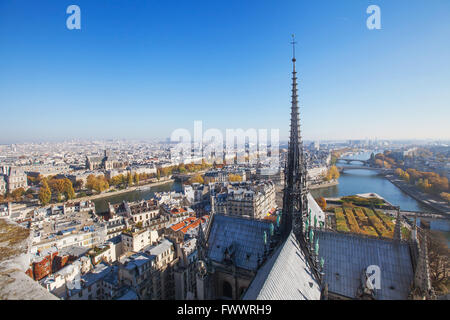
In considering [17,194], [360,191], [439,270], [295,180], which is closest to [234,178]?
[360,191]

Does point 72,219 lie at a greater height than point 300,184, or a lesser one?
lesser

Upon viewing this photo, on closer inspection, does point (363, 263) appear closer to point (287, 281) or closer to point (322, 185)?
point (287, 281)

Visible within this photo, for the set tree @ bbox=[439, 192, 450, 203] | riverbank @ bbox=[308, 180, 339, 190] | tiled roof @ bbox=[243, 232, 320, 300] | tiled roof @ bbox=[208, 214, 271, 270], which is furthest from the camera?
riverbank @ bbox=[308, 180, 339, 190]

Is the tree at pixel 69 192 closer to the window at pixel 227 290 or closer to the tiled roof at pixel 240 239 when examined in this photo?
the tiled roof at pixel 240 239

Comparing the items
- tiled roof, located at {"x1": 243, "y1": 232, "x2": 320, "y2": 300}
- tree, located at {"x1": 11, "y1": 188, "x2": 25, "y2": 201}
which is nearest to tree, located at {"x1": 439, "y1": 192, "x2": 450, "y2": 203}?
tiled roof, located at {"x1": 243, "y1": 232, "x2": 320, "y2": 300}

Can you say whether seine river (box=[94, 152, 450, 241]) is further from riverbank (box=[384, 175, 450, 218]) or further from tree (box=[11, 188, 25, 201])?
tree (box=[11, 188, 25, 201])

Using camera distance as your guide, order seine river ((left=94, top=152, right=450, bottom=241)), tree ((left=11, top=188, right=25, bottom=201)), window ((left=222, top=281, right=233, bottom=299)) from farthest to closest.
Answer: tree ((left=11, top=188, right=25, bottom=201)) < seine river ((left=94, top=152, right=450, bottom=241)) < window ((left=222, top=281, right=233, bottom=299))

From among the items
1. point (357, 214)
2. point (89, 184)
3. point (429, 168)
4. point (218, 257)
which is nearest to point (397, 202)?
point (357, 214)
